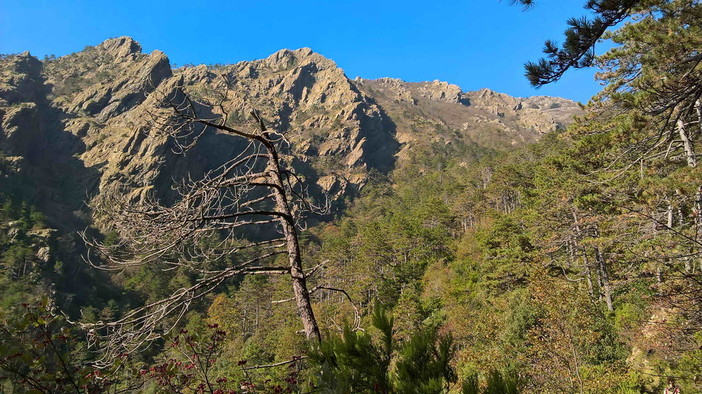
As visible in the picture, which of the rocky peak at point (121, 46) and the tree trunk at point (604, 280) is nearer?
the tree trunk at point (604, 280)

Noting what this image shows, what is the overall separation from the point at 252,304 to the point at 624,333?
1562 inches

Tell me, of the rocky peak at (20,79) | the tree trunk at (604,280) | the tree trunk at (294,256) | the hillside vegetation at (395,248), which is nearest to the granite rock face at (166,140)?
the rocky peak at (20,79)

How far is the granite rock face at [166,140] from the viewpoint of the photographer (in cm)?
8819

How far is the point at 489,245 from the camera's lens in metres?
27.5

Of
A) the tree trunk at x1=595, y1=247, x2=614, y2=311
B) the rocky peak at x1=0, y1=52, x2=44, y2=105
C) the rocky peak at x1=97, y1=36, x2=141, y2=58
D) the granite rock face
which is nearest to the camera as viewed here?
the tree trunk at x1=595, y1=247, x2=614, y2=311

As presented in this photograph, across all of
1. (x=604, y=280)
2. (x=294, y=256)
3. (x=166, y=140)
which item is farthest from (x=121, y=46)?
(x=294, y=256)

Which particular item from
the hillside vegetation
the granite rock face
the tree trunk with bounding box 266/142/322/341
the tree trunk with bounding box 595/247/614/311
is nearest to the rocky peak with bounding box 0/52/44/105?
the granite rock face

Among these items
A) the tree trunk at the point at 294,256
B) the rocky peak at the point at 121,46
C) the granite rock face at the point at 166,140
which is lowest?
the tree trunk at the point at 294,256

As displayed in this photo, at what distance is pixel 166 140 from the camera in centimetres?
5494

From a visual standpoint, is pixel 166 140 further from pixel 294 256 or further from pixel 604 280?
pixel 294 256

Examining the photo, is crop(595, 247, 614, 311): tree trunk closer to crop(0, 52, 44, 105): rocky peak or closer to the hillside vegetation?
the hillside vegetation

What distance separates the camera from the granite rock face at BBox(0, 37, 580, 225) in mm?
88188

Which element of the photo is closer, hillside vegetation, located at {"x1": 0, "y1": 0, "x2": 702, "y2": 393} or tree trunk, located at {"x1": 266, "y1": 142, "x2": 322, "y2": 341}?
hillside vegetation, located at {"x1": 0, "y1": 0, "x2": 702, "y2": 393}

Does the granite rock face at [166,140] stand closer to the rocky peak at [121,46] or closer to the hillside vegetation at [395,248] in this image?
Answer: the rocky peak at [121,46]
